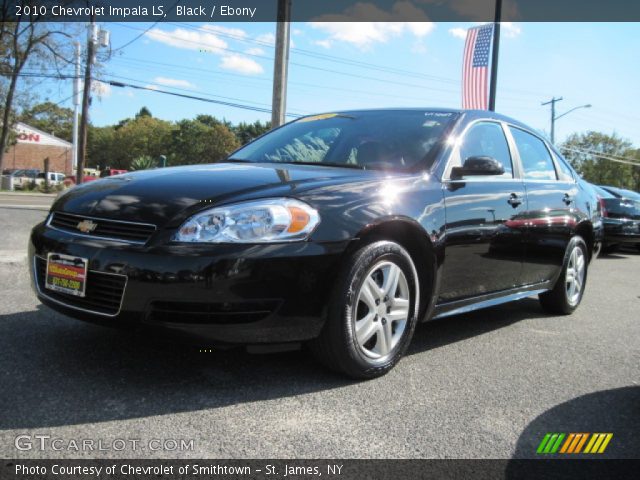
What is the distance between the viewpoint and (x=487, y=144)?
415cm

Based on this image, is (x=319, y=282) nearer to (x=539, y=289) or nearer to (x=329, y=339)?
(x=329, y=339)

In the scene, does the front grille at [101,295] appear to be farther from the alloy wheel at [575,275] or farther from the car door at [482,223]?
the alloy wheel at [575,275]

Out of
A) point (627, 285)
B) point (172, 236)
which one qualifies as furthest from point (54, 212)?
point (627, 285)

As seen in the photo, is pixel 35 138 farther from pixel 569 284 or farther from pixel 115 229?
pixel 115 229

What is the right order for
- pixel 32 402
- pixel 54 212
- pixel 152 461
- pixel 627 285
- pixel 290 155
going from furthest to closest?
pixel 627 285, pixel 290 155, pixel 54 212, pixel 32 402, pixel 152 461

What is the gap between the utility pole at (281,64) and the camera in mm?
10438

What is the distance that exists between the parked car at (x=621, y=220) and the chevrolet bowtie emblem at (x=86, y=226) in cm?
1008

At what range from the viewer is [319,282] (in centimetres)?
273

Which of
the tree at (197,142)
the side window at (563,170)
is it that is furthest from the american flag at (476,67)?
the tree at (197,142)

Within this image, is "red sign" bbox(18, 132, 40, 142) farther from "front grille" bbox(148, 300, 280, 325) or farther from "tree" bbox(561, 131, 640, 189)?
"front grille" bbox(148, 300, 280, 325)

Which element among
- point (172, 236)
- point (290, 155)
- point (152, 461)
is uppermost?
point (290, 155)

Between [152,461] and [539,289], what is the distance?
11.5 feet

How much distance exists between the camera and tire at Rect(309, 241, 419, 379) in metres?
2.83

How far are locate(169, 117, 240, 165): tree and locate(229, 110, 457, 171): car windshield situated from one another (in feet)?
259
